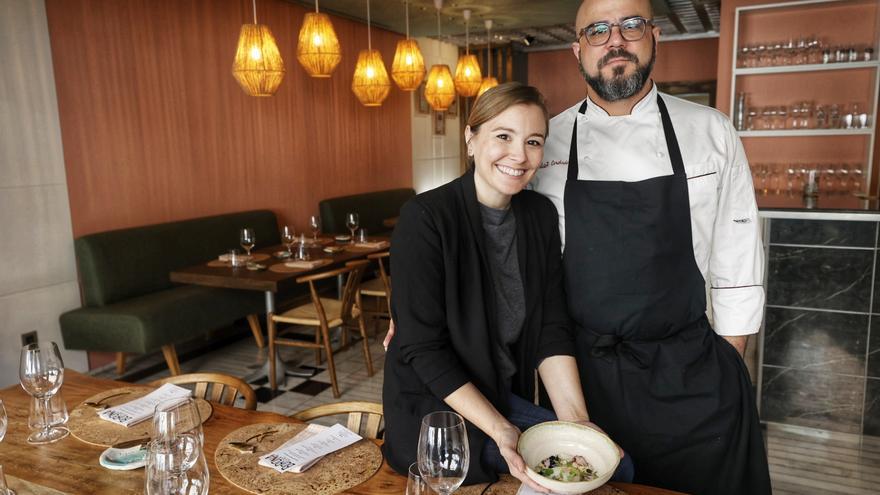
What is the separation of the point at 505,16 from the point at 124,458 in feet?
23.2

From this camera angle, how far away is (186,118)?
557 cm

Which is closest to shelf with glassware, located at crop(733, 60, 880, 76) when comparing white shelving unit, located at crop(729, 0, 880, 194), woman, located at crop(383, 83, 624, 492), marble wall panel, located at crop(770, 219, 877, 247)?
white shelving unit, located at crop(729, 0, 880, 194)

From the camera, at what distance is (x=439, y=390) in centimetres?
163

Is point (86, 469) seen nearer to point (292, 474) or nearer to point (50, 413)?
point (50, 413)

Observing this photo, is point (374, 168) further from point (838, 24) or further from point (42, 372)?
point (42, 372)

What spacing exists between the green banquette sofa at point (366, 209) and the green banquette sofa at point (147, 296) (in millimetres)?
1761

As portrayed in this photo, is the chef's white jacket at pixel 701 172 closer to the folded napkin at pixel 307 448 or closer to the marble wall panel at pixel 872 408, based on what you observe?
the folded napkin at pixel 307 448

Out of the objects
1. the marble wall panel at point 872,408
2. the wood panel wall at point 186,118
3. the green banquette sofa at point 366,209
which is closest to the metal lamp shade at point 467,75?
the wood panel wall at point 186,118

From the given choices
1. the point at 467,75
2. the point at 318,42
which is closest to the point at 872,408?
the point at 318,42

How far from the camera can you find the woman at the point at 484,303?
1.63 m

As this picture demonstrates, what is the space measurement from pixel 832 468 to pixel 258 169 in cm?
539

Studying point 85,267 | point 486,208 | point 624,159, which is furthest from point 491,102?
point 85,267

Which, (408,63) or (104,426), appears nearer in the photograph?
(104,426)

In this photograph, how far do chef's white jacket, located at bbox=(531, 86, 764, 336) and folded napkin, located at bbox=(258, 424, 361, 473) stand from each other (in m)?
0.91
